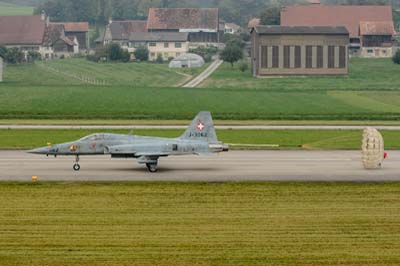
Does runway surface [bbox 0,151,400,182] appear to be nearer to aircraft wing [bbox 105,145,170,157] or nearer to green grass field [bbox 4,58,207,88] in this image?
aircraft wing [bbox 105,145,170,157]

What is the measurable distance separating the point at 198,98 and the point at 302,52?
1673 inches

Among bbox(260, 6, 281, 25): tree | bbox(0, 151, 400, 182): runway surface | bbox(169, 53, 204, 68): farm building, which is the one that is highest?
bbox(260, 6, 281, 25): tree

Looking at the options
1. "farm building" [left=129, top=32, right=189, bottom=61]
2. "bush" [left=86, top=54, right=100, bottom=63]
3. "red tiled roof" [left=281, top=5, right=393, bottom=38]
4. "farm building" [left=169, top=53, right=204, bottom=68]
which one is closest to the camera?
"farm building" [left=169, top=53, right=204, bottom=68]

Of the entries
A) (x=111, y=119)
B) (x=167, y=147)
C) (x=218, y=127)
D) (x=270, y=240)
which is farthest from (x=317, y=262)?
(x=111, y=119)

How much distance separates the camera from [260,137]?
69750 mm

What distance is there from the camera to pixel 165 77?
14700 centimetres

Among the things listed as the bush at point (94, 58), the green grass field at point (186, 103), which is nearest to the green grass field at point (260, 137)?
the green grass field at point (186, 103)

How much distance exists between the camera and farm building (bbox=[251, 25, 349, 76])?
145000 millimetres

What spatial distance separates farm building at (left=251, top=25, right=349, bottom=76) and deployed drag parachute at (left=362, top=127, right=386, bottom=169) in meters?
90.0

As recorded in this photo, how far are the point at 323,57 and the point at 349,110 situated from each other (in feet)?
165

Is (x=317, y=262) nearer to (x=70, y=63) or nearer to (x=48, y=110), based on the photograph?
(x=48, y=110)

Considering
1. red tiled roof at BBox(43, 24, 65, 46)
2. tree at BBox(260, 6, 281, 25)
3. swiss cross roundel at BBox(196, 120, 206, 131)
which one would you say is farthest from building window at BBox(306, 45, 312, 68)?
swiss cross roundel at BBox(196, 120, 206, 131)

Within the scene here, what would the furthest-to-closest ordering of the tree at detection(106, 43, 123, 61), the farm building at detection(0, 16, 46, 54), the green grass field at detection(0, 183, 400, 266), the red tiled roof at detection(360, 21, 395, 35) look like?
the farm building at detection(0, 16, 46, 54) → the red tiled roof at detection(360, 21, 395, 35) → the tree at detection(106, 43, 123, 61) → the green grass field at detection(0, 183, 400, 266)

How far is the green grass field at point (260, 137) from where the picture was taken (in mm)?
65688
